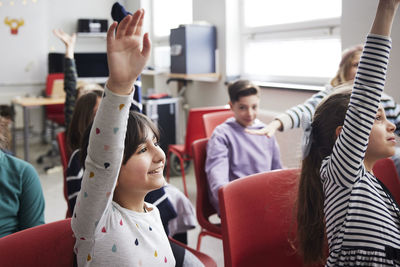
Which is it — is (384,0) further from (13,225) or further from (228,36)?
(228,36)

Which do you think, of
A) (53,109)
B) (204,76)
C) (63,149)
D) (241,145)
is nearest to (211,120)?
(241,145)

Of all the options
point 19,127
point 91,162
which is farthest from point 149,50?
point 19,127

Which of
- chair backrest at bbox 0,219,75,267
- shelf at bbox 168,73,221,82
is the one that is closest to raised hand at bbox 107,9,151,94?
chair backrest at bbox 0,219,75,267

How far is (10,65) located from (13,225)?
530cm

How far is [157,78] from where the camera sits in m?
4.59

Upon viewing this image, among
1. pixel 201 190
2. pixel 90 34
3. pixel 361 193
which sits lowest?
pixel 201 190

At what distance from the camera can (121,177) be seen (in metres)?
0.86

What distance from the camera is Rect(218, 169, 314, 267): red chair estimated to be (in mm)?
1171

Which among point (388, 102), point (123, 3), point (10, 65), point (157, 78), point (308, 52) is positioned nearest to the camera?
point (123, 3)

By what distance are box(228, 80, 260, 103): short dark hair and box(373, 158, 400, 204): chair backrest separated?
0.94 m

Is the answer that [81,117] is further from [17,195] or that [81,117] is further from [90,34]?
[90,34]

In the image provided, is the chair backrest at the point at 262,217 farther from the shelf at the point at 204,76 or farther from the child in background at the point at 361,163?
the shelf at the point at 204,76

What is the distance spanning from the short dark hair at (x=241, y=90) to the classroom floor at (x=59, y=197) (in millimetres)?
868

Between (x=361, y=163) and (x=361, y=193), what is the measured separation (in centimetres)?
8
